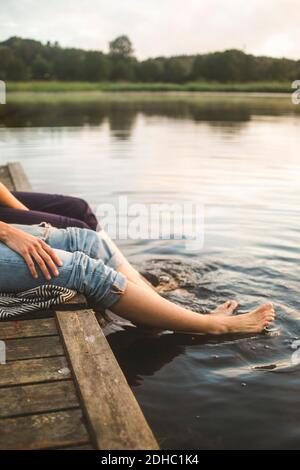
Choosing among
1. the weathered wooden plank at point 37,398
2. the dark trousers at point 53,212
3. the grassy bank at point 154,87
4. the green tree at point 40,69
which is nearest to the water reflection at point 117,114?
the grassy bank at point 154,87

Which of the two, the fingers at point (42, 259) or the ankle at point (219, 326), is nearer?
the fingers at point (42, 259)

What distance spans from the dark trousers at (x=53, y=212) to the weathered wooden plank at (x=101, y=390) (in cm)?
68

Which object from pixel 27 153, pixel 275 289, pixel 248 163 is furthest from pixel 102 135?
pixel 275 289

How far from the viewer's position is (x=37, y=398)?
190 centimetres

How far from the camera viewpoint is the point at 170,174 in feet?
32.8

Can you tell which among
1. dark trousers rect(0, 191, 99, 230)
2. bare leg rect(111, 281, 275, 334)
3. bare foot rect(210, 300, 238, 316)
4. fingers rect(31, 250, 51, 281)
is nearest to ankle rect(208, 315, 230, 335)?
bare leg rect(111, 281, 275, 334)

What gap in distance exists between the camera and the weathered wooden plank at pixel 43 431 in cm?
163

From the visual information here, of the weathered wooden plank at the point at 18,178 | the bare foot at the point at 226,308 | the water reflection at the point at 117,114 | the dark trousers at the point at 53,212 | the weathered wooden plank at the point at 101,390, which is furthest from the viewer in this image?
the water reflection at the point at 117,114

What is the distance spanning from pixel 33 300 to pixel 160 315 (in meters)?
0.65

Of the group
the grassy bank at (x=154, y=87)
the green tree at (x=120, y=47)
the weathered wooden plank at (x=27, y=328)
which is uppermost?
the green tree at (x=120, y=47)

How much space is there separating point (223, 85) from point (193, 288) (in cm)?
7447

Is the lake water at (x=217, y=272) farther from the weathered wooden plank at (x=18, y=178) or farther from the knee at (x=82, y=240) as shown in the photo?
the weathered wooden plank at (x=18, y=178)

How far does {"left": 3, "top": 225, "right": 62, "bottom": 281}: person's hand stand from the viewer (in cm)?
242

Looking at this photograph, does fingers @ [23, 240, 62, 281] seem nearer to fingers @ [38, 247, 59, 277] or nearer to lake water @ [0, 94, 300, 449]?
fingers @ [38, 247, 59, 277]
